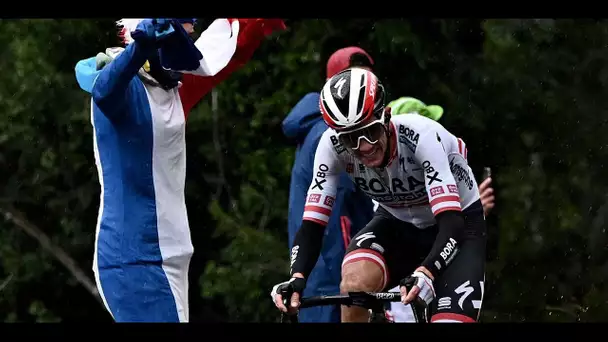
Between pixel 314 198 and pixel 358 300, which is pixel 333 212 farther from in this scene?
pixel 358 300

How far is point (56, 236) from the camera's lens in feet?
41.7

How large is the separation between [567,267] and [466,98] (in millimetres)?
1588

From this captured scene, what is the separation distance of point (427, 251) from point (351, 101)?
3.46 ft

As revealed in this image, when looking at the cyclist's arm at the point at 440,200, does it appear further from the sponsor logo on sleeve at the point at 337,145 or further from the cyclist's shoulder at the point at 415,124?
the sponsor logo on sleeve at the point at 337,145

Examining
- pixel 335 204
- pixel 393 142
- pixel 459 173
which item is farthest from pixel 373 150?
pixel 335 204

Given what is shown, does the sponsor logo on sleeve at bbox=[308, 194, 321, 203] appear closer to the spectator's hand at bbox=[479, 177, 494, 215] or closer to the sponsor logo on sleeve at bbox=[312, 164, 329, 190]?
the sponsor logo on sleeve at bbox=[312, 164, 329, 190]

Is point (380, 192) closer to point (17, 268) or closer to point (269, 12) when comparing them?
point (269, 12)

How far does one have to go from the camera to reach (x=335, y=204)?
25.2 feet

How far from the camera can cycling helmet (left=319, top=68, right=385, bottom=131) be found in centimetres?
581

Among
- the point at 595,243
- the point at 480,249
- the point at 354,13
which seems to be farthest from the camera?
the point at 595,243

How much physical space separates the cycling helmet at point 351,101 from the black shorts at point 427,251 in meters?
0.73

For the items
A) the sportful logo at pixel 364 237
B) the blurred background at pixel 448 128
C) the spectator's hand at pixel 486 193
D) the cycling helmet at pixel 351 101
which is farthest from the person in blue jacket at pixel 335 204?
the blurred background at pixel 448 128

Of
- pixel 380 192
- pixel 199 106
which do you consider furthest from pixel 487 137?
pixel 380 192

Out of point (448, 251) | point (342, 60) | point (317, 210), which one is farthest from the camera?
point (342, 60)
